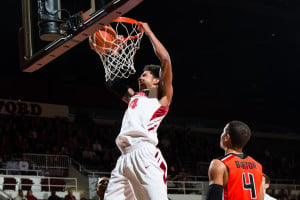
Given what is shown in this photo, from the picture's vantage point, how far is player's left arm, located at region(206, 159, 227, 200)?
3631mm

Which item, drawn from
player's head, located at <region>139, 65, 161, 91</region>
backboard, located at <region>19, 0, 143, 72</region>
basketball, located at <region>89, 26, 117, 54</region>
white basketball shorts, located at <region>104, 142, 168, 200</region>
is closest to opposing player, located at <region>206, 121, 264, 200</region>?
white basketball shorts, located at <region>104, 142, 168, 200</region>

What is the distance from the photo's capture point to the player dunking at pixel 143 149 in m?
4.20

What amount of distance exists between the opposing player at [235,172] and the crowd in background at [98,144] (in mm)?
11676

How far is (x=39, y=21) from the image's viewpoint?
16.9 ft

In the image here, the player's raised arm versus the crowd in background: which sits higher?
the crowd in background

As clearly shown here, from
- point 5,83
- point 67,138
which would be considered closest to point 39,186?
point 67,138

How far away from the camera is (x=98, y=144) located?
17.5 m

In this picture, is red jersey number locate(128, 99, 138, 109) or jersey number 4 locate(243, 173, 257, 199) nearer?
jersey number 4 locate(243, 173, 257, 199)

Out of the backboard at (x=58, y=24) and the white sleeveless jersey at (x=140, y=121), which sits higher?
the backboard at (x=58, y=24)

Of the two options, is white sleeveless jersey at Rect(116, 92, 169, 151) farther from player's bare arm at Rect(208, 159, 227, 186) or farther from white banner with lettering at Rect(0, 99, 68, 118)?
white banner with lettering at Rect(0, 99, 68, 118)

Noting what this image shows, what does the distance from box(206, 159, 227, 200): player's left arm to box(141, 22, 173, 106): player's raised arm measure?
0.95m

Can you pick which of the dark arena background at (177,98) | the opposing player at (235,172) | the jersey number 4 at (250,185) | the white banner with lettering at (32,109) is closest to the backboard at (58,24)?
the opposing player at (235,172)

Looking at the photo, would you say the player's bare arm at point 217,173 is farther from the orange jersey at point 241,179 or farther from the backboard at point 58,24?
the backboard at point 58,24

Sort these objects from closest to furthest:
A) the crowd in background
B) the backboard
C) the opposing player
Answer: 1. the opposing player
2. the backboard
3. the crowd in background
